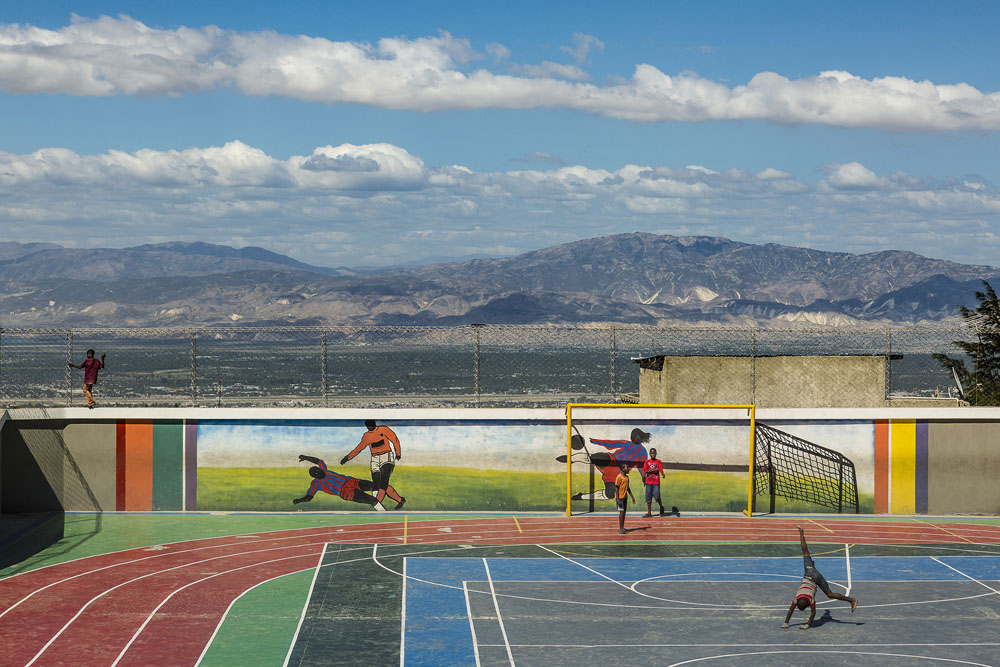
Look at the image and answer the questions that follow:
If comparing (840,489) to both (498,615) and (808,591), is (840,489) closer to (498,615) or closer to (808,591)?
(808,591)

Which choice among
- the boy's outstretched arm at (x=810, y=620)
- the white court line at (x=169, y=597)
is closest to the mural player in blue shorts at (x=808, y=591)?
the boy's outstretched arm at (x=810, y=620)

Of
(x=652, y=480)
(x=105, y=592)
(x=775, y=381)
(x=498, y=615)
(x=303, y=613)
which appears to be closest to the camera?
(x=498, y=615)

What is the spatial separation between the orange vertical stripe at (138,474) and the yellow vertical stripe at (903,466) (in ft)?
67.0

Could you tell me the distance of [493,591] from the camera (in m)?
21.5

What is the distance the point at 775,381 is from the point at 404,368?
119m

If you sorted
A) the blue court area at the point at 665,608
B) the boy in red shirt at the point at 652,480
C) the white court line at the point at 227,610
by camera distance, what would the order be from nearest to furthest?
the white court line at the point at 227,610
the blue court area at the point at 665,608
the boy in red shirt at the point at 652,480

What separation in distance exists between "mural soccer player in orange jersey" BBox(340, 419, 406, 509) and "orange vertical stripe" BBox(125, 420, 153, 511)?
17.4 feet

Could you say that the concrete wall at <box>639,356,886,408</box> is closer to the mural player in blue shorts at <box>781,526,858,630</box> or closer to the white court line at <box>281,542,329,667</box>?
the white court line at <box>281,542,329,667</box>

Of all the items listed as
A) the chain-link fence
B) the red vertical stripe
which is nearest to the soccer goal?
the chain-link fence

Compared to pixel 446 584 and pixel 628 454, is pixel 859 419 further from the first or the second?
pixel 446 584

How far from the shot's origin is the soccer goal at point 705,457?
30.6m

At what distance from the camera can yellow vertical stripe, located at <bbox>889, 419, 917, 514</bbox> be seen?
3059 centimetres

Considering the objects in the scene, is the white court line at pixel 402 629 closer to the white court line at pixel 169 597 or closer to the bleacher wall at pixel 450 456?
the white court line at pixel 169 597

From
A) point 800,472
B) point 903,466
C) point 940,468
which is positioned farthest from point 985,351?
point 800,472
